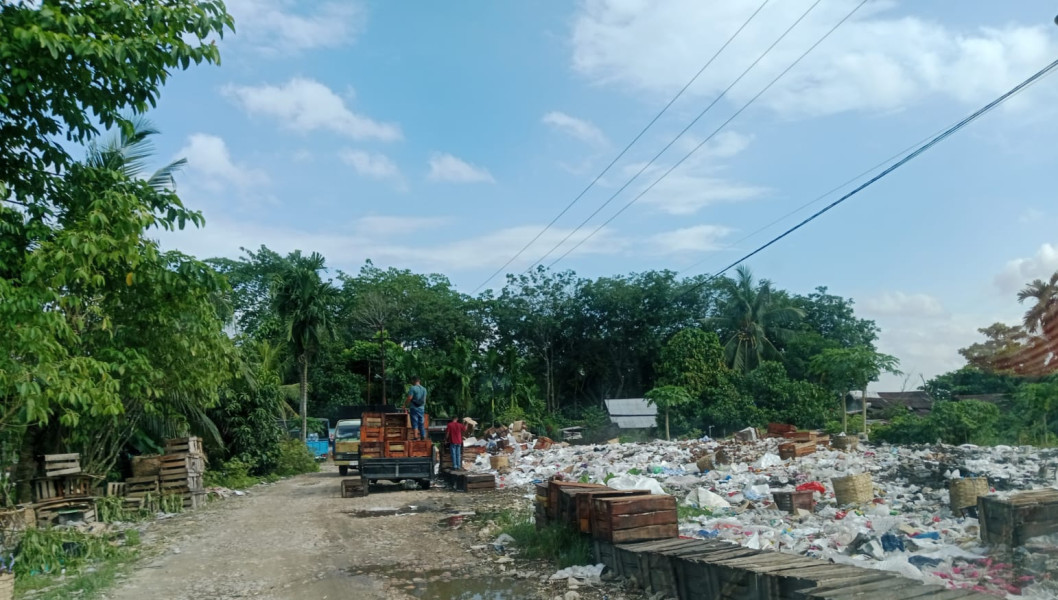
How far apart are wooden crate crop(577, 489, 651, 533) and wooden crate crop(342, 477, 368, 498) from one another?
9119 mm

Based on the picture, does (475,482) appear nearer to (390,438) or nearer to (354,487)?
(390,438)

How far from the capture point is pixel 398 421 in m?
18.6

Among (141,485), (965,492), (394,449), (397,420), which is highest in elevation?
(397,420)

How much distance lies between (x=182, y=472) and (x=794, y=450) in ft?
45.1

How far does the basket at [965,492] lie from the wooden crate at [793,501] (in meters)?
1.74

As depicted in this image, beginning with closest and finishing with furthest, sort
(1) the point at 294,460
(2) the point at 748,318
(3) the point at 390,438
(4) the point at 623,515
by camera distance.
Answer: (4) the point at 623,515 < (3) the point at 390,438 < (1) the point at 294,460 < (2) the point at 748,318

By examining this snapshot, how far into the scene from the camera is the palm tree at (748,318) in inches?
1875

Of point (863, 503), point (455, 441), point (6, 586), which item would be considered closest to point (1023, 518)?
point (863, 503)

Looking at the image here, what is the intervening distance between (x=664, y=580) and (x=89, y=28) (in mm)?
6732

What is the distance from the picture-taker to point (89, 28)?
21.3ft

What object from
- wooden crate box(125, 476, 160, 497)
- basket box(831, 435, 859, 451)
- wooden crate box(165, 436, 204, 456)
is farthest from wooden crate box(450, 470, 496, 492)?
basket box(831, 435, 859, 451)

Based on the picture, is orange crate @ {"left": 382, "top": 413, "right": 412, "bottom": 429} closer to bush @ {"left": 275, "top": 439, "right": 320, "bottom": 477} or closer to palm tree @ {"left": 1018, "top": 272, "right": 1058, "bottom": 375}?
bush @ {"left": 275, "top": 439, "right": 320, "bottom": 477}

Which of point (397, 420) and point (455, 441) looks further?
point (455, 441)

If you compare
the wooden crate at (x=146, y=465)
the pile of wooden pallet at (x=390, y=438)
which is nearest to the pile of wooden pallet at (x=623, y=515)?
the pile of wooden pallet at (x=390, y=438)
